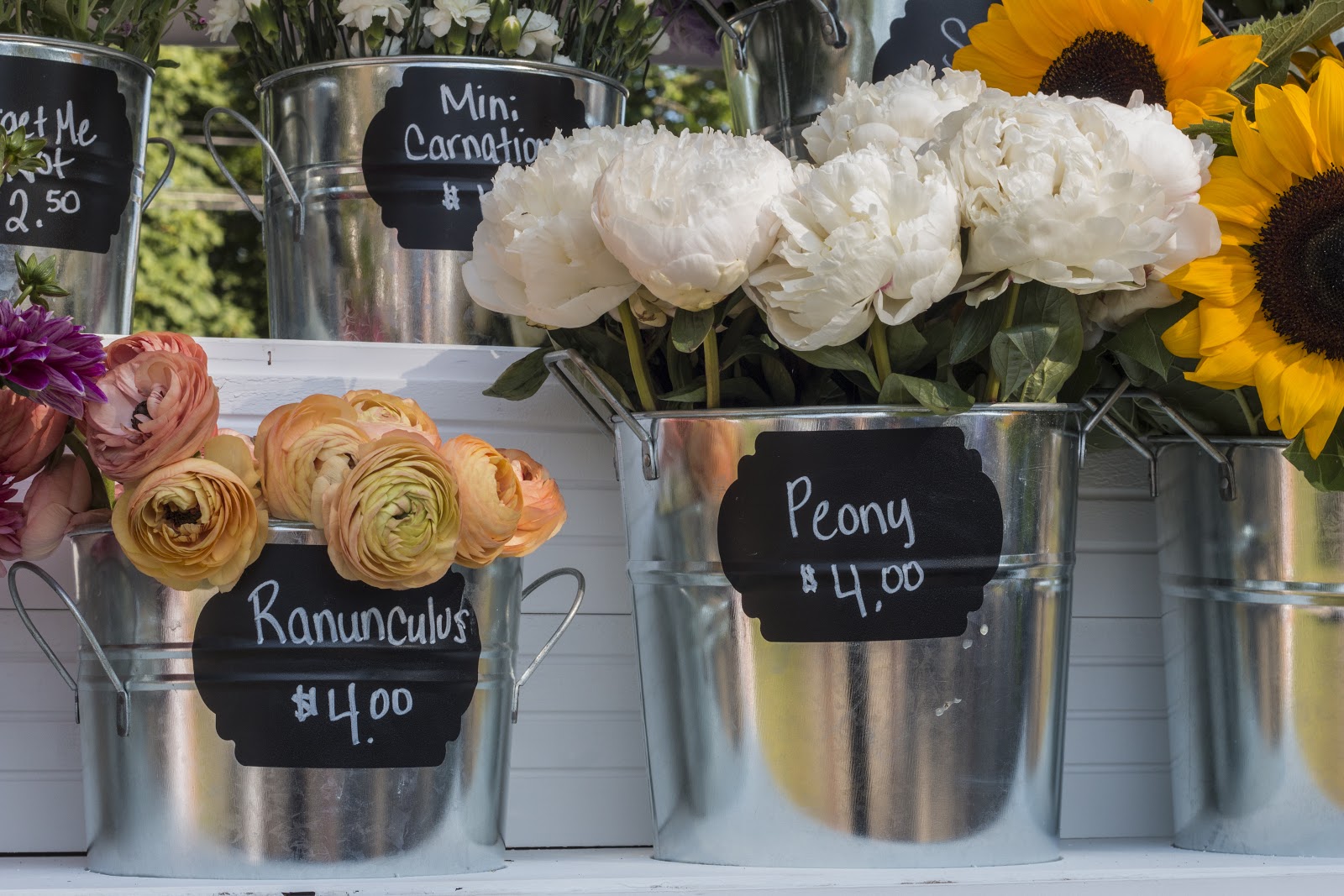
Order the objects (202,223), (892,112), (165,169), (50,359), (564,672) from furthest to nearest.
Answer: (202,223) < (165,169) < (564,672) < (892,112) < (50,359)

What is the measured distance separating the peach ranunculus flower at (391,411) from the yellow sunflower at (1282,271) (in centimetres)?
31

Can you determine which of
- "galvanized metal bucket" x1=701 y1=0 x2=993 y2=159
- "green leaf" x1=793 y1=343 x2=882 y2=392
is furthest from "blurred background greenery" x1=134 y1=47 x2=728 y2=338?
"green leaf" x1=793 y1=343 x2=882 y2=392

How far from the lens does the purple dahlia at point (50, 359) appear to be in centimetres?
53

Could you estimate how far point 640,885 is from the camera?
547 millimetres

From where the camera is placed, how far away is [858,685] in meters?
0.58

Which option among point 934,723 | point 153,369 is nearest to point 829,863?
point 934,723

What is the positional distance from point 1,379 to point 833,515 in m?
0.32

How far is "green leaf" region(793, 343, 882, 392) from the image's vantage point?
576mm

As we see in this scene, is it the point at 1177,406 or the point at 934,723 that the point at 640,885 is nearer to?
the point at 934,723

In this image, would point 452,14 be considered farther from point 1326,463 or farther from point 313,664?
point 1326,463

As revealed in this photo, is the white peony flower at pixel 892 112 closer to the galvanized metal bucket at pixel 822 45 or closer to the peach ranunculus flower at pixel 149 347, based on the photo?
the galvanized metal bucket at pixel 822 45

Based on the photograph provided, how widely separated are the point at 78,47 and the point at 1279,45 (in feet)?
1.95

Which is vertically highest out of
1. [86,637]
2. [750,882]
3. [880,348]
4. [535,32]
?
Result: [535,32]

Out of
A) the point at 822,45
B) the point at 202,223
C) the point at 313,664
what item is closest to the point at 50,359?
the point at 313,664
